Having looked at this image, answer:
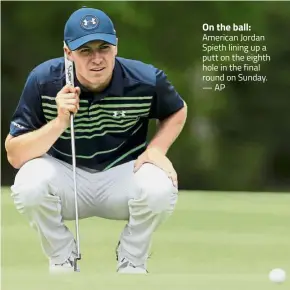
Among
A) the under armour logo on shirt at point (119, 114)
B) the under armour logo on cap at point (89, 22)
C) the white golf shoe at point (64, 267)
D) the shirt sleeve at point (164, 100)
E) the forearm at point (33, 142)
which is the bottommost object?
the white golf shoe at point (64, 267)

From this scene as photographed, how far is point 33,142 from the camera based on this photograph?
4.62 metres

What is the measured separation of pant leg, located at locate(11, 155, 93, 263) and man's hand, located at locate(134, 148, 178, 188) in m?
0.29

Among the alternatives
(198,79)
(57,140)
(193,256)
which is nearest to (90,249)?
(193,256)

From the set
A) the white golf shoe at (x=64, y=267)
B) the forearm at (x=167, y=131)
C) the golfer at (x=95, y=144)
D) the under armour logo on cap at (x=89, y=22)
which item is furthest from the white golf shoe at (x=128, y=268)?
the under armour logo on cap at (x=89, y=22)

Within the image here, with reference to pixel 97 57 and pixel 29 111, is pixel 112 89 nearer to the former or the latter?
pixel 97 57

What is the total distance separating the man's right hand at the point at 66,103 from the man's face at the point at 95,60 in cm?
10

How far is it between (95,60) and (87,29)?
15 centimetres

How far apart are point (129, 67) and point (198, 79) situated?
29.7 ft

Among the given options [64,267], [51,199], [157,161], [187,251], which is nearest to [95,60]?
[157,161]

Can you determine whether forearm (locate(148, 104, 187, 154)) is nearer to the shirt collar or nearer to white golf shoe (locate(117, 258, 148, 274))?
the shirt collar

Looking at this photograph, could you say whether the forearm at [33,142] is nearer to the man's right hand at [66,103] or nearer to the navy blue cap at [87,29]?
the man's right hand at [66,103]

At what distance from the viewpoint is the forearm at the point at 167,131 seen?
4.89 m

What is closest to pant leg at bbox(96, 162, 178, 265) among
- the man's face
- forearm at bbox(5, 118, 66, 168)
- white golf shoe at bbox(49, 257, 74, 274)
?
white golf shoe at bbox(49, 257, 74, 274)

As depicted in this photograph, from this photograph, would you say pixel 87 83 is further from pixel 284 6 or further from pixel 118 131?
pixel 284 6
